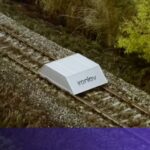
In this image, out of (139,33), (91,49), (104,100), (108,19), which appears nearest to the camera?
(104,100)

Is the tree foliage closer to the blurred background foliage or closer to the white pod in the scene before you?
the blurred background foliage

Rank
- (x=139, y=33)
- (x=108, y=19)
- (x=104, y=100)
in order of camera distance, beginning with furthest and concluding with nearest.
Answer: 1. (x=108, y=19)
2. (x=139, y=33)
3. (x=104, y=100)

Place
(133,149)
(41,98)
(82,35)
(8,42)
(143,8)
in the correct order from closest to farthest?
(133,149) < (41,98) < (143,8) < (8,42) < (82,35)

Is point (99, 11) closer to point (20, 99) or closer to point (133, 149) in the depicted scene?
point (20, 99)

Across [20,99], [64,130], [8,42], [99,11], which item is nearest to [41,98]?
[20,99]

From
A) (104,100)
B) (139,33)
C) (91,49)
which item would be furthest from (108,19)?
(104,100)

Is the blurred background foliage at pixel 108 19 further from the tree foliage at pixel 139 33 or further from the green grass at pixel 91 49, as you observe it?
the green grass at pixel 91 49

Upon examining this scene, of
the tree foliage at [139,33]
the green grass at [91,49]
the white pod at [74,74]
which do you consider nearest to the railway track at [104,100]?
the white pod at [74,74]

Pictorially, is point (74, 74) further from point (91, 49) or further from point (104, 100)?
point (91, 49)
